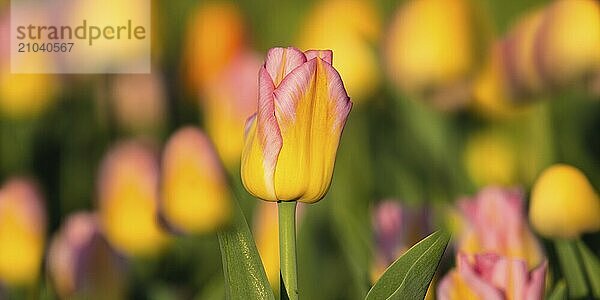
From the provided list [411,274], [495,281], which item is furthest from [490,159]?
[411,274]

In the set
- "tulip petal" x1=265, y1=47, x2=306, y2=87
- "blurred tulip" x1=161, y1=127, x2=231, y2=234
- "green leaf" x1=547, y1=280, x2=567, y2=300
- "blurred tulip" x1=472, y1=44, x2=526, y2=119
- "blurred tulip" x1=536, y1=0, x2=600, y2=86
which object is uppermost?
"blurred tulip" x1=536, y1=0, x2=600, y2=86

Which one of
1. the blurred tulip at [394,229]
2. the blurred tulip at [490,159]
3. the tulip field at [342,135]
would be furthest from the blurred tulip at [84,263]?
the blurred tulip at [490,159]

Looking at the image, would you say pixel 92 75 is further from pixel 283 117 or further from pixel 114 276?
pixel 283 117

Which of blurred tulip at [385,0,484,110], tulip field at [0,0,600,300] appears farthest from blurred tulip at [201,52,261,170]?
blurred tulip at [385,0,484,110]

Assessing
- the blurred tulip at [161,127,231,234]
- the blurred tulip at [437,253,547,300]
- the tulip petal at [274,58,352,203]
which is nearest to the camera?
the tulip petal at [274,58,352,203]

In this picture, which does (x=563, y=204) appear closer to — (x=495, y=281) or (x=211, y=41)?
(x=495, y=281)

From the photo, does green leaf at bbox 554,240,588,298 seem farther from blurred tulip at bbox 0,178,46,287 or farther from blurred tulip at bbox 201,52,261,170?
blurred tulip at bbox 0,178,46,287
